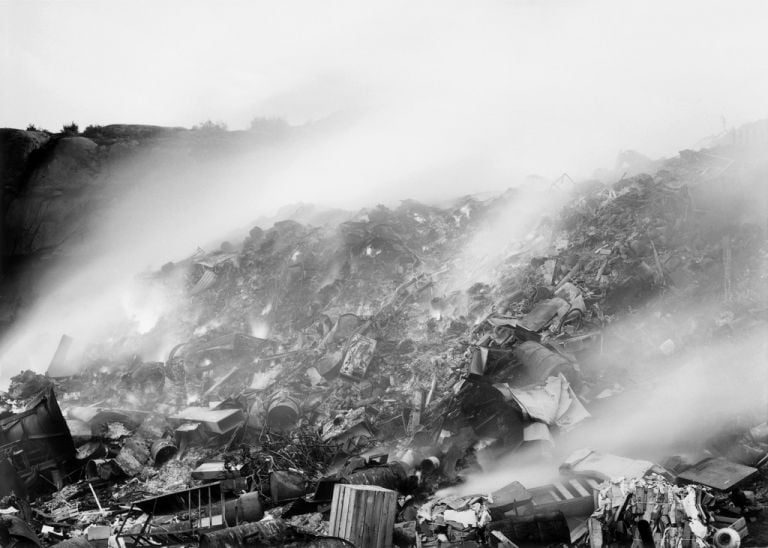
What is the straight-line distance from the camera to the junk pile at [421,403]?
6000 millimetres

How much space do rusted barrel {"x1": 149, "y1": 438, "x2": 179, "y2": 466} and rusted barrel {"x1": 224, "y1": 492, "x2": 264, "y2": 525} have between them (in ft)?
14.4

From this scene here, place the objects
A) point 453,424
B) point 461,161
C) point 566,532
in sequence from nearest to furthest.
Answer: point 566,532, point 453,424, point 461,161

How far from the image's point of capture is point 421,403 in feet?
34.3

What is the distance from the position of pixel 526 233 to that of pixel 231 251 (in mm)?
15396

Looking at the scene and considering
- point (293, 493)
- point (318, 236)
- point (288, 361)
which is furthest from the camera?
point (318, 236)

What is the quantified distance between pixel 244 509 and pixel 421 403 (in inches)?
183

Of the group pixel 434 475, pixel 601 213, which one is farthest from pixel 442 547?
pixel 601 213

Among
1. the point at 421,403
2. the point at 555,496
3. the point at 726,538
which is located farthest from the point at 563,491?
the point at 421,403

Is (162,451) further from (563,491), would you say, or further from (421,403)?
(563,491)

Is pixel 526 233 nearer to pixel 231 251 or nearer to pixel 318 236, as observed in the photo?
pixel 318 236

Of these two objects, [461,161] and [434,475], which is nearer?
[434,475]

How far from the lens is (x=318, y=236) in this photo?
21188 mm

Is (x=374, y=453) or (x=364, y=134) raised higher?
(x=364, y=134)

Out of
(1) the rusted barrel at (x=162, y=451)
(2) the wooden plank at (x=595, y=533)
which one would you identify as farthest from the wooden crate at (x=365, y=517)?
(1) the rusted barrel at (x=162, y=451)
